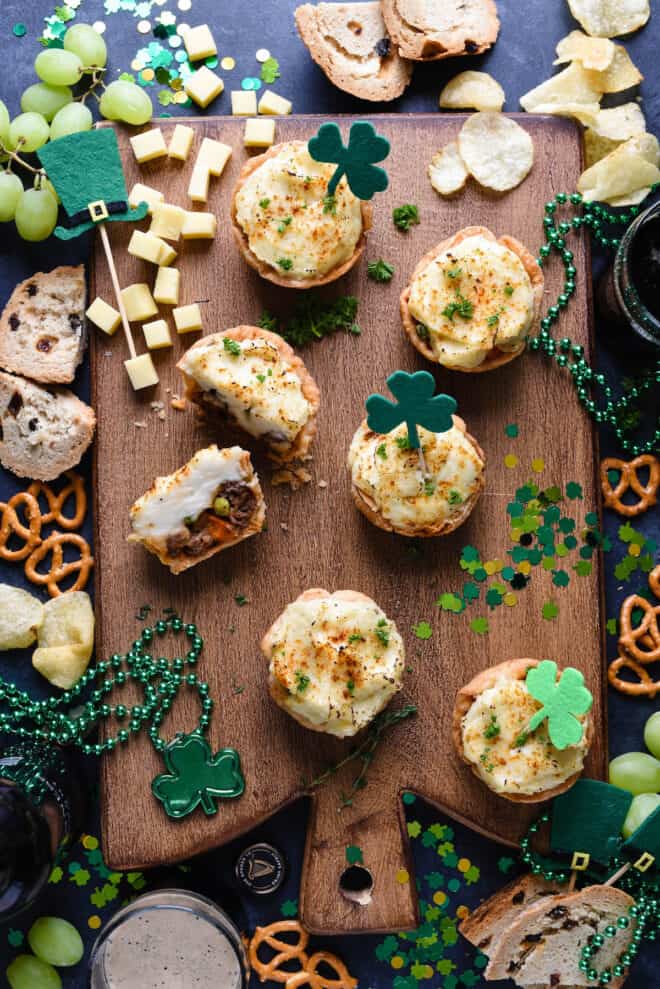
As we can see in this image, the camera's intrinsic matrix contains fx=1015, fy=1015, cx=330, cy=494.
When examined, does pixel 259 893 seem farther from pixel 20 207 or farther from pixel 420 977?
pixel 20 207

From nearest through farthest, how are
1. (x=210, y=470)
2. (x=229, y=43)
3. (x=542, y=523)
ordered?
(x=210, y=470), (x=542, y=523), (x=229, y=43)

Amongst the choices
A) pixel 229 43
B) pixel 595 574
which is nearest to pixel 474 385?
pixel 595 574

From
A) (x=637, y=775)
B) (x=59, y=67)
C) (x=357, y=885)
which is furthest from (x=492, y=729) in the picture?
(x=59, y=67)

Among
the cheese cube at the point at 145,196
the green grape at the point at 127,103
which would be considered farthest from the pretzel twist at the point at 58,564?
the green grape at the point at 127,103

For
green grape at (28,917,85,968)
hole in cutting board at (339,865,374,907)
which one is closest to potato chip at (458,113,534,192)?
hole in cutting board at (339,865,374,907)

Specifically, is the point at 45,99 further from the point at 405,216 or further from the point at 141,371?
the point at 405,216

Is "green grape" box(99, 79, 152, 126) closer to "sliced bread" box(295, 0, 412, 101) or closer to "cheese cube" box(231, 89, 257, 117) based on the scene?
"cheese cube" box(231, 89, 257, 117)

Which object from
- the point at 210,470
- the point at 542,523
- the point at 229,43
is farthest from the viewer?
the point at 229,43
